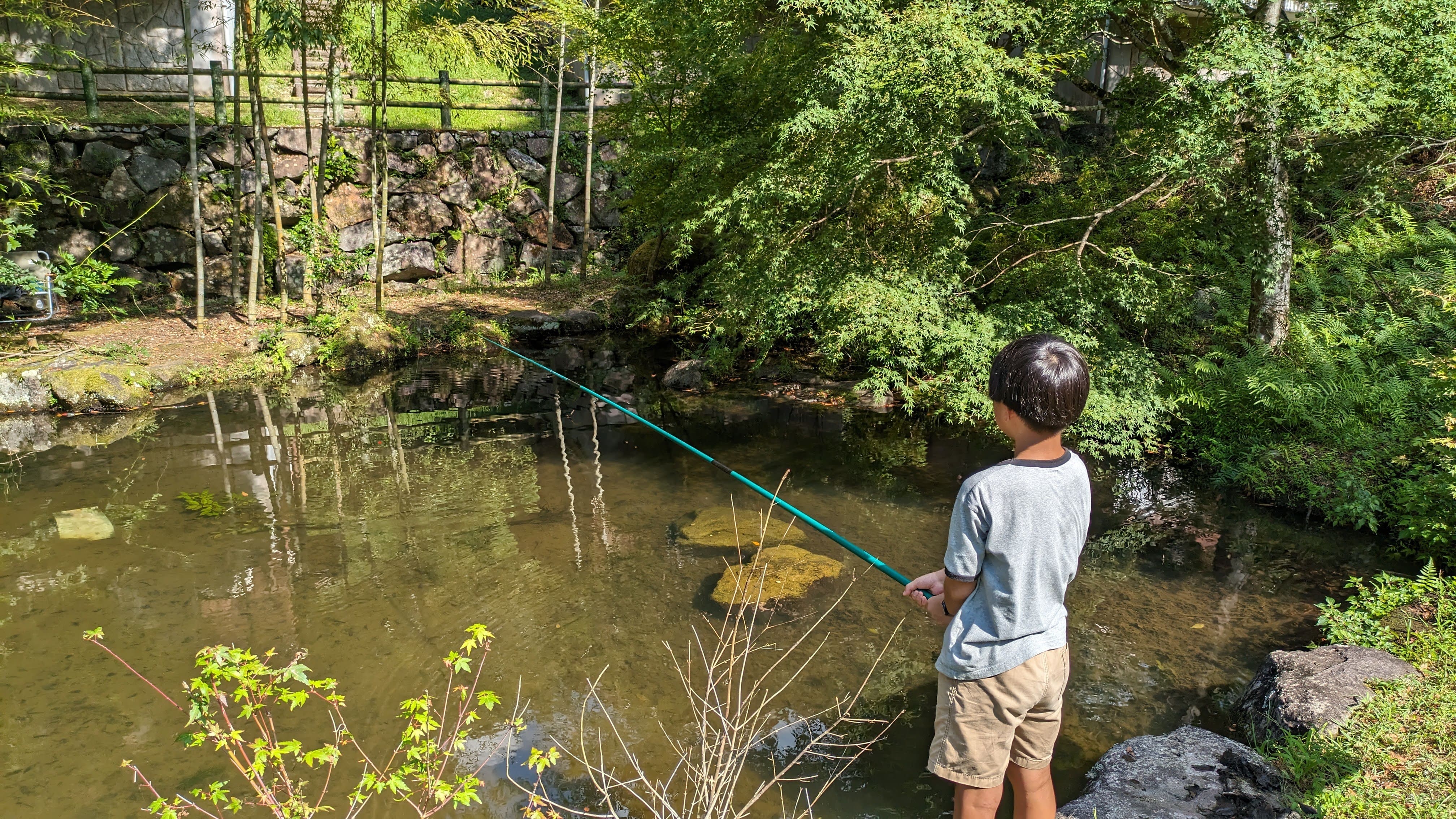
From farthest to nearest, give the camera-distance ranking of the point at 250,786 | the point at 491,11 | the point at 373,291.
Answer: the point at 491,11
the point at 373,291
the point at 250,786

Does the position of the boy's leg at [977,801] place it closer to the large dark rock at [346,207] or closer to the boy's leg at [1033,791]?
the boy's leg at [1033,791]

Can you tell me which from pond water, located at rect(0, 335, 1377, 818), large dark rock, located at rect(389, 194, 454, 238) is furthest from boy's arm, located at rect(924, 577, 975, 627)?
large dark rock, located at rect(389, 194, 454, 238)

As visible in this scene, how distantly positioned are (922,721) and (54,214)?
14.5m

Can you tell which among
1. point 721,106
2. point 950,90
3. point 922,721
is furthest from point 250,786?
point 721,106

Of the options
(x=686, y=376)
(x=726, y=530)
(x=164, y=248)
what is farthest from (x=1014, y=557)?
(x=164, y=248)

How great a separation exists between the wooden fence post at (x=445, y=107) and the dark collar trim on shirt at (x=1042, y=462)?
1516cm

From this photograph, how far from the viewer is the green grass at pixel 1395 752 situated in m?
2.66

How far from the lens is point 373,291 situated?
13844 millimetres

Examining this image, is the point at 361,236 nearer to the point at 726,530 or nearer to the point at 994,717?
the point at 726,530

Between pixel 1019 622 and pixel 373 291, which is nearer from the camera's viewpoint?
pixel 1019 622

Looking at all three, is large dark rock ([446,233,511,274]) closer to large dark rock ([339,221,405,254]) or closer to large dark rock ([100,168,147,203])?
large dark rock ([339,221,405,254])

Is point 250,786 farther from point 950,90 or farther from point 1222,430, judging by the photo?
point 1222,430

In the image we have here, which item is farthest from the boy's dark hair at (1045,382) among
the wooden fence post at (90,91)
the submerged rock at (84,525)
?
the wooden fence post at (90,91)

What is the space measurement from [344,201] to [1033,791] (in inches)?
595
